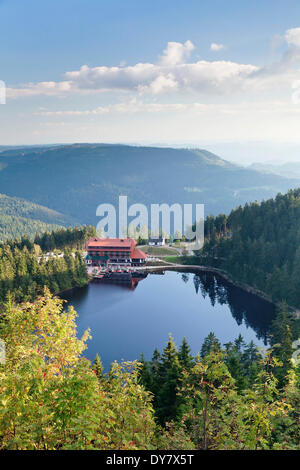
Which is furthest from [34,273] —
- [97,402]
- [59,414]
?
[59,414]

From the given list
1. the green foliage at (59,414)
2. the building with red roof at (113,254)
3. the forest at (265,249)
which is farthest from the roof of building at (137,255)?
the green foliage at (59,414)

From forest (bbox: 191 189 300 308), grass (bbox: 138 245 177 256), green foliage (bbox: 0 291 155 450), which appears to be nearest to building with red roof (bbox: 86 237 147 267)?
grass (bbox: 138 245 177 256)

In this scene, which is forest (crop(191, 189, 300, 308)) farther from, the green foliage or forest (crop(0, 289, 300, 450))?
the green foliage

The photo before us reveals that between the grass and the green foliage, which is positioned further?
the grass

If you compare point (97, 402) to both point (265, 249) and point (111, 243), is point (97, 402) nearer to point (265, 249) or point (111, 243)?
point (265, 249)

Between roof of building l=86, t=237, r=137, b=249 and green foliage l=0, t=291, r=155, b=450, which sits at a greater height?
green foliage l=0, t=291, r=155, b=450

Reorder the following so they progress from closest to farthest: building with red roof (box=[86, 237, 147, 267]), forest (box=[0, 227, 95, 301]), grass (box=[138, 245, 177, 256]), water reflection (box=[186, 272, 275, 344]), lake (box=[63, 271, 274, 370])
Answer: lake (box=[63, 271, 274, 370]) → water reflection (box=[186, 272, 275, 344]) → forest (box=[0, 227, 95, 301]) → building with red roof (box=[86, 237, 147, 267]) → grass (box=[138, 245, 177, 256])
